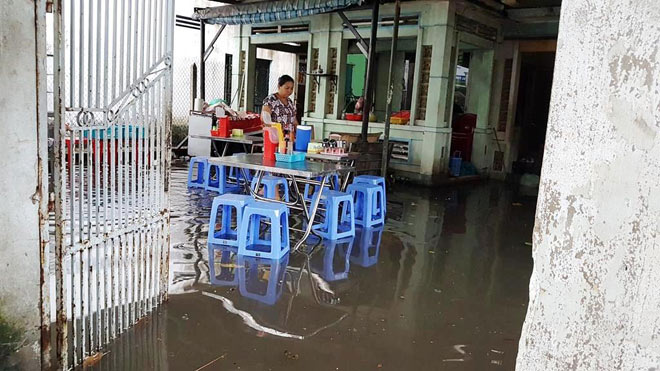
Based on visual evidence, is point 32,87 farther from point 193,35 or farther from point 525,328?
point 193,35

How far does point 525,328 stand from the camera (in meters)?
1.48

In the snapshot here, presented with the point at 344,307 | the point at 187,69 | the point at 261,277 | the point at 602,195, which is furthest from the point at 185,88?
the point at 602,195

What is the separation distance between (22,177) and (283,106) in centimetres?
465

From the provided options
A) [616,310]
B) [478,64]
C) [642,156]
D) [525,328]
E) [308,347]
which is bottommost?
[308,347]

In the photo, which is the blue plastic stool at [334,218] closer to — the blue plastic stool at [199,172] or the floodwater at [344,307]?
the floodwater at [344,307]

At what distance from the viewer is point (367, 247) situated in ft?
17.3

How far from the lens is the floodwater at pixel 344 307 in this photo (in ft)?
9.44

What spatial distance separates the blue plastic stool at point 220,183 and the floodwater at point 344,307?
155cm

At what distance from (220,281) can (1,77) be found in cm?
225

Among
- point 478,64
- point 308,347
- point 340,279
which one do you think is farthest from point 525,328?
point 478,64

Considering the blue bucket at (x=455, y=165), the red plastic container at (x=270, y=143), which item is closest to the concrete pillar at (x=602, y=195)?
the red plastic container at (x=270, y=143)

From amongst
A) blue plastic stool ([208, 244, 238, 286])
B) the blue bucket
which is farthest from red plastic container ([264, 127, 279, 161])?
the blue bucket

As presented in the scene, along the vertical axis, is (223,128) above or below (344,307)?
above

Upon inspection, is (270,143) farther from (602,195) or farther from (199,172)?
(602,195)
